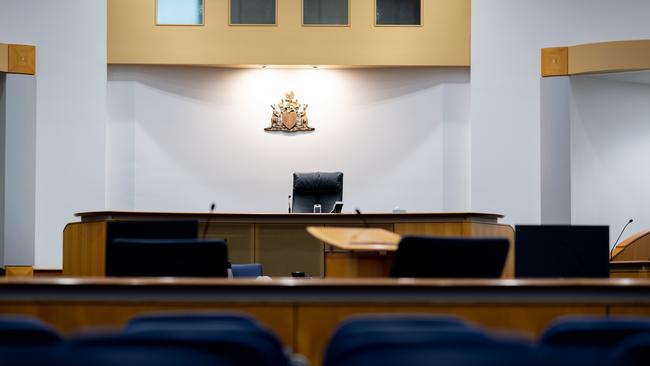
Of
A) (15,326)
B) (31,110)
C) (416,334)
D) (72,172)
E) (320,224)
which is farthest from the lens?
(72,172)

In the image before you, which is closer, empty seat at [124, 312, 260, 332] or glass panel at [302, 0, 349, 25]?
empty seat at [124, 312, 260, 332]

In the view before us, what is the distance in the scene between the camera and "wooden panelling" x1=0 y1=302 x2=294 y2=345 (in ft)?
11.2

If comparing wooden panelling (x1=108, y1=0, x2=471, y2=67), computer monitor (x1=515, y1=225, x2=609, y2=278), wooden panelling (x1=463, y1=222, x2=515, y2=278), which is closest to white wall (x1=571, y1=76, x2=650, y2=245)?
wooden panelling (x1=108, y1=0, x2=471, y2=67)

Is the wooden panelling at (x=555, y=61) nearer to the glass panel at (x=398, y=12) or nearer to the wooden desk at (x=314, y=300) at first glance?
the glass panel at (x=398, y=12)

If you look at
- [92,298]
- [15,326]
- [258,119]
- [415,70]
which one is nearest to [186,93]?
[258,119]

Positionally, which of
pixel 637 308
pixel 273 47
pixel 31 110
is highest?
pixel 273 47

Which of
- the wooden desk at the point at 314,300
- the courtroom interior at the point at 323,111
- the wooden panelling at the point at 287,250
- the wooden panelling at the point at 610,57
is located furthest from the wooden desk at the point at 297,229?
the wooden desk at the point at 314,300

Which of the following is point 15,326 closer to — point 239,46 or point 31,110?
point 31,110

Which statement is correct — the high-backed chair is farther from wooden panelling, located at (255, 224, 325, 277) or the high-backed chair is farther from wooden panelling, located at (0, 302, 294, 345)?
wooden panelling, located at (255, 224, 325, 277)

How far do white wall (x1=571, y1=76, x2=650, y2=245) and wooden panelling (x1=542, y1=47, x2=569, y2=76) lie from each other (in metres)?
0.68

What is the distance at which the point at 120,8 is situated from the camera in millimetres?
13742

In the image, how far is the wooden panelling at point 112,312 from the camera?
3402 mm

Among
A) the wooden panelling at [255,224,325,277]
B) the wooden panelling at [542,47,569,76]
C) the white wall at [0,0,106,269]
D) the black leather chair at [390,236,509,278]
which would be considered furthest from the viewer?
the white wall at [0,0,106,269]

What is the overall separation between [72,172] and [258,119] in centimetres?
265
